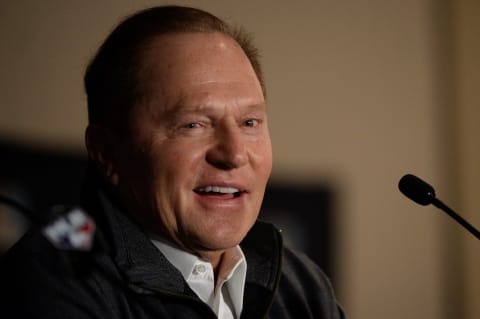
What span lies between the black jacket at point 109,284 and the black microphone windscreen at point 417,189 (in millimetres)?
296

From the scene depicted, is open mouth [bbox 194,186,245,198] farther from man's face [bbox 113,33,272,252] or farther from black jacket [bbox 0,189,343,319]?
black jacket [bbox 0,189,343,319]

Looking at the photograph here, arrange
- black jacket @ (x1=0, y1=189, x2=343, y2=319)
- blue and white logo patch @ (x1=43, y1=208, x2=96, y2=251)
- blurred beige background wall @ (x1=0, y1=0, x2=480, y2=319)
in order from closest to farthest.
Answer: blue and white logo patch @ (x1=43, y1=208, x2=96, y2=251), black jacket @ (x1=0, y1=189, x2=343, y2=319), blurred beige background wall @ (x1=0, y1=0, x2=480, y2=319)

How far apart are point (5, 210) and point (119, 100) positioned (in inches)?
32.7

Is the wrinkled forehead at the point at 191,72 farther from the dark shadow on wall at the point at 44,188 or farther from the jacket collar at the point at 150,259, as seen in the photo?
the dark shadow on wall at the point at 44,188

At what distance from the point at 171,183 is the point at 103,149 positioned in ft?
0.60

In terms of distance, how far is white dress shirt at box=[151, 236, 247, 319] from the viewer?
109 centimetres

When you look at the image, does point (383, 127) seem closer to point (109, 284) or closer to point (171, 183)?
point (171, 183)

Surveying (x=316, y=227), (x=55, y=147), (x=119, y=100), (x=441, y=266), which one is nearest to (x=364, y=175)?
(x=316, y=227)

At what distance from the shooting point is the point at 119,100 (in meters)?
1.13

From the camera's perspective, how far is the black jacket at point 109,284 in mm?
938

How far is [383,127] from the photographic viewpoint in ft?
8.63

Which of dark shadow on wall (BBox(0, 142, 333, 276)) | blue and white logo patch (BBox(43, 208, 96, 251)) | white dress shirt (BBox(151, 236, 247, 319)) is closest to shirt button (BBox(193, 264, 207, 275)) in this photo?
white dress shirt (BBox(151, 236, 247, 319))

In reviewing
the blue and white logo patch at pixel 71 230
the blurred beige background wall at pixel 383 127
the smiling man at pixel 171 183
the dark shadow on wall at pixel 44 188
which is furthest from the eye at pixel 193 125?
the blurred beige background wall at pixel 383 127

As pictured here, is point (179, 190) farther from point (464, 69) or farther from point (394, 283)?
point (464, 69)
